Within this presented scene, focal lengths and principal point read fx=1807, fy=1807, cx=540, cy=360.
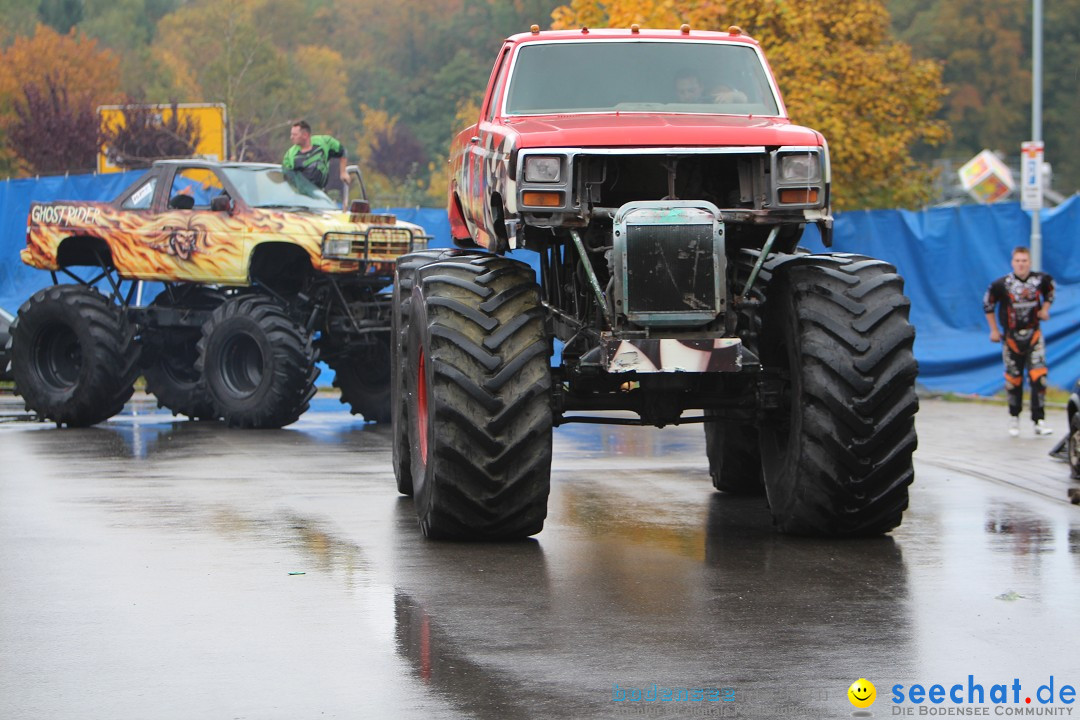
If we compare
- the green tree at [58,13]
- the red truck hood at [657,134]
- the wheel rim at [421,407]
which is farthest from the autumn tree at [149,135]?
the green tree at [58,13]

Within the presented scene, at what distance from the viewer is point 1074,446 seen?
13320 millimetres

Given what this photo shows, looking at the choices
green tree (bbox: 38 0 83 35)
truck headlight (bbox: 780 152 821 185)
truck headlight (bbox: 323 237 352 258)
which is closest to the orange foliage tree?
green tree (bbox: 38 0 83 35)

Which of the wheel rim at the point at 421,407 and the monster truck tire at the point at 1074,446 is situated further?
the monster truck tire at the point at 1074,446

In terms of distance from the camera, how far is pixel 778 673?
677cm

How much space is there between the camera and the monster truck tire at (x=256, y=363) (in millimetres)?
17750

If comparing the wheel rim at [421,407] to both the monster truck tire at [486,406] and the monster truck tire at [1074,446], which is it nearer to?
the monster truck tire at [486,406]

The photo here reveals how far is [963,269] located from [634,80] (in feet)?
38.9

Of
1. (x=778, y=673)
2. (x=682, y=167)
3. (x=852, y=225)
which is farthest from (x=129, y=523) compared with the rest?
(x=852, y=225)

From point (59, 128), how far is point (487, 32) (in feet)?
217

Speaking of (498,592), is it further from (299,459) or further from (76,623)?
(299,459)

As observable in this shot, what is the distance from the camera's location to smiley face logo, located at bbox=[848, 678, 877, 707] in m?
6.27

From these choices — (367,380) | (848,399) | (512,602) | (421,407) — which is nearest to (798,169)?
(848,399)

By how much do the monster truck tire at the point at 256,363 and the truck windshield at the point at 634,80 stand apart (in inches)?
275

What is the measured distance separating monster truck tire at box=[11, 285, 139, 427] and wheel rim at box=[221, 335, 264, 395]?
1.17m
